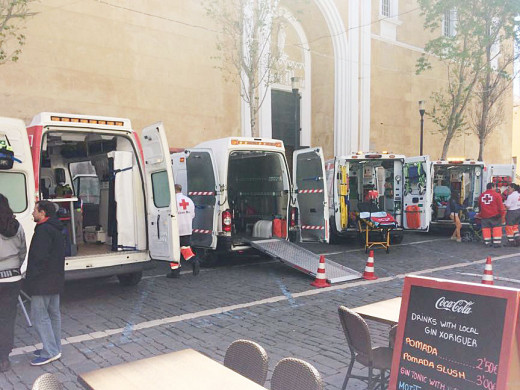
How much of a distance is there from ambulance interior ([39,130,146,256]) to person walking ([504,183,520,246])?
10437 millimetres

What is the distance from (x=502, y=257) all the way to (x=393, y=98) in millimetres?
14390

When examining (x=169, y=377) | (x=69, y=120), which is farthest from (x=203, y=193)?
(x=169, y=377)

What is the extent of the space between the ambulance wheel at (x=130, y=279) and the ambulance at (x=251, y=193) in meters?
1.85

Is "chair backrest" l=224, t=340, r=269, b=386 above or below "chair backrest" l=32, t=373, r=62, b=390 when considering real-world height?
below

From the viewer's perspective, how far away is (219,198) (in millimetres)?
9094

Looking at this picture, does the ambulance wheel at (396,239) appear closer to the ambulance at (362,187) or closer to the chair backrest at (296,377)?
the ambulance at (362,187)

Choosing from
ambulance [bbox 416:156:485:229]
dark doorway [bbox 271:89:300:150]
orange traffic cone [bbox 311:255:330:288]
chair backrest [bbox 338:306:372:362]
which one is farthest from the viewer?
dark doorway [bbox 271:89:300:150]

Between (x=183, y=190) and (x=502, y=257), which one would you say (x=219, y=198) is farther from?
(x=502, y=257)

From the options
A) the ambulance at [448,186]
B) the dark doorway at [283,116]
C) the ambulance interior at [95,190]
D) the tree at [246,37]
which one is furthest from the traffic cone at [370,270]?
the dark doorway at [283,116]

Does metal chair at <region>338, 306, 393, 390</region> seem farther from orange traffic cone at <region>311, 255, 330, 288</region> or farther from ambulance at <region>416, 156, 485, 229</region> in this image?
ambulance at <region>416, 156, 485, 229</region>

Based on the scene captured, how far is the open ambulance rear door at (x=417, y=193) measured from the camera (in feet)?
41.3

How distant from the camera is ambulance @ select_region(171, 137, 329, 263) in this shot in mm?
9156

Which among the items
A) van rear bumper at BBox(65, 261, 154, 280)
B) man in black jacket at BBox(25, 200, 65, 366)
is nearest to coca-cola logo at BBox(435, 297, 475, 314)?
man in black jacket at BBox(25, 200, 65, 366)

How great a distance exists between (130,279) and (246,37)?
10300mm
